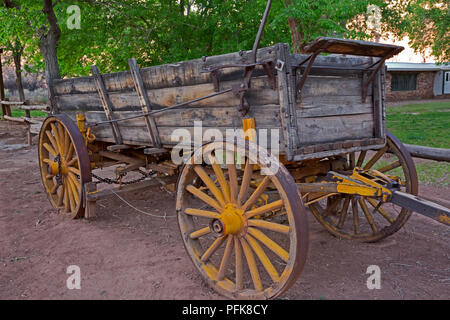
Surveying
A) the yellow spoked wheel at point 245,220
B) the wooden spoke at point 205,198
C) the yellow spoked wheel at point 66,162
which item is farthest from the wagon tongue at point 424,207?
the yellow spoked wheel at point 66,162

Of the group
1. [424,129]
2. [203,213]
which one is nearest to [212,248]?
[203,213]

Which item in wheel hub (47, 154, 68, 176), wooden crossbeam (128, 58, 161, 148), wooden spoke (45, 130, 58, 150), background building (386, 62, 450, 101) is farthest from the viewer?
background building (386, 62, 450, 101)

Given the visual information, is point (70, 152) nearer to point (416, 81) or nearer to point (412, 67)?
point (412, 67)

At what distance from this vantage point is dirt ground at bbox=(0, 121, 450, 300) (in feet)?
9.80

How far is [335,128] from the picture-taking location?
3061 mm

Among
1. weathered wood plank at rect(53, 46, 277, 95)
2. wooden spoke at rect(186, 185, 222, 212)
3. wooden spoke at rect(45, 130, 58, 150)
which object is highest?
weathered wood plank at rect(53, 46, 277, 95)

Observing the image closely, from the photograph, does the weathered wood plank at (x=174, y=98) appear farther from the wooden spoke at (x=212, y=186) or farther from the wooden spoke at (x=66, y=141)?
the wooden spoke at (x=212, y=186)

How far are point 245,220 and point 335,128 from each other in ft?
3.49

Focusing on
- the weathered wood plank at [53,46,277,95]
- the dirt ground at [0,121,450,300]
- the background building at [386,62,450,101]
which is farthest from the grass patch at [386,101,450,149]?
the background building at [386,62,450,101]

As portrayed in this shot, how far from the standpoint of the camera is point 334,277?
313cm

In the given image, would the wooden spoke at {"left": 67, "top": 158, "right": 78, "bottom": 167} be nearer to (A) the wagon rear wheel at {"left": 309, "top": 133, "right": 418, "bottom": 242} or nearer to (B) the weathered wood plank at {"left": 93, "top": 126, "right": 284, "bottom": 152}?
(B) the weathered wood plank at {"left": 93, "top": 126, "right": 284, "bottom": 152}

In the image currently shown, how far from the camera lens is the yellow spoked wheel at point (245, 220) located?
236 cm

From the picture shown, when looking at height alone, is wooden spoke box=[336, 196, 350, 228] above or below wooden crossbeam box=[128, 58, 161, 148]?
below

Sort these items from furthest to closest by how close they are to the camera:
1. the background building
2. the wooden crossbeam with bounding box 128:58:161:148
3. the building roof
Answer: the background building
the building roof
the wooden crossbeam with bounding box 128:58:161:148
